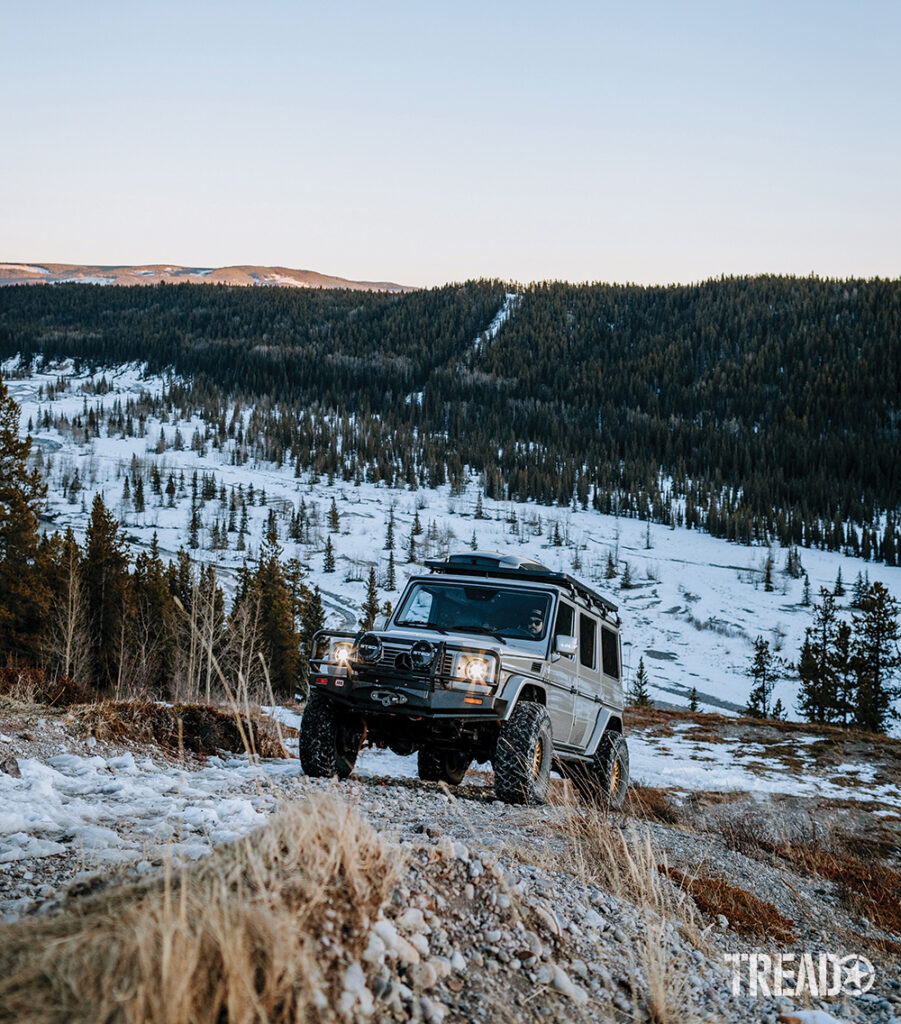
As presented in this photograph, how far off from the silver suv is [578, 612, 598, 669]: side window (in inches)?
1.1

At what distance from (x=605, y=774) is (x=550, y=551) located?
90.9 meters

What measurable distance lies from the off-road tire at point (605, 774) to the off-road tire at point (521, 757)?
286cm

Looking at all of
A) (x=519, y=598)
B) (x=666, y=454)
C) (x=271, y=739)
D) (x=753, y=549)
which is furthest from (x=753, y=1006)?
(x=666, y=454)

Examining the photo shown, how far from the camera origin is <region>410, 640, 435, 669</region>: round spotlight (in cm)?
862

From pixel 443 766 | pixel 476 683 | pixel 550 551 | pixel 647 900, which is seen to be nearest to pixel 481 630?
pixel 476 683

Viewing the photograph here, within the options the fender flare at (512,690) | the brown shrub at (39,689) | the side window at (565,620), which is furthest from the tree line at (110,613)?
the fender flare at (512,690)

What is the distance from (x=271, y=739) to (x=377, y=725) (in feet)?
13.7

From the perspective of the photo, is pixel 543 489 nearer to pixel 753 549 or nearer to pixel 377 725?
pixel 753 549

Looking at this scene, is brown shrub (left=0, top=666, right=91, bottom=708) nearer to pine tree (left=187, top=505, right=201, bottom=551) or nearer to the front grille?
the front grille

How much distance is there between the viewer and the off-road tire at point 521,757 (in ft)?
28.1

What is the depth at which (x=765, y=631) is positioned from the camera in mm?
77438

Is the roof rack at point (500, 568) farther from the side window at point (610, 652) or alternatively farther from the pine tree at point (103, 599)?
the pine tree at point (103, 599)

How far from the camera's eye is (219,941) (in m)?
2.54

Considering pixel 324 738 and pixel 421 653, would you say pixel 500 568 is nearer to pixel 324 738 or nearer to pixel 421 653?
pixel 421 653
